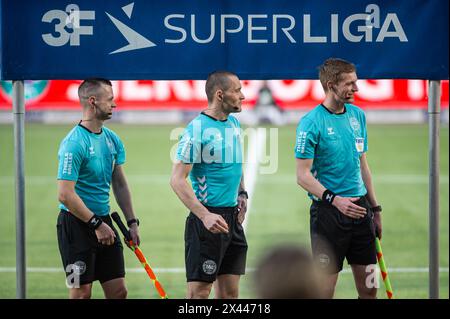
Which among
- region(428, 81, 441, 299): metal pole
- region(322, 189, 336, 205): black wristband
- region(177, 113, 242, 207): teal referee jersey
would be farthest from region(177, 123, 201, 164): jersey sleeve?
region(428, 81, 441, 299): metal pole

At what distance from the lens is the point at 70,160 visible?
20.6 feet

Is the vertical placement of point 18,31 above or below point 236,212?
above

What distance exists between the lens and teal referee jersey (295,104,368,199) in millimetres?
6539

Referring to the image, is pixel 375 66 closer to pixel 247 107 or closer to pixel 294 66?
pixel 294 66

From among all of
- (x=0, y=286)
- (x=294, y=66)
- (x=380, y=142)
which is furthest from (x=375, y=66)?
(x=380, y=142)

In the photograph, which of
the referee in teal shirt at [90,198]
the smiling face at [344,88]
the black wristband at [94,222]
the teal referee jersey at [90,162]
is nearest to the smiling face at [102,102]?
the referee in teal shirt at [90,198]

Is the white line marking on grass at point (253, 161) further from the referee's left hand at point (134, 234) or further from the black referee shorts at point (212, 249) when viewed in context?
the referee's left hand at point (134, 234)

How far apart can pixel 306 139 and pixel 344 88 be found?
46 centimetres

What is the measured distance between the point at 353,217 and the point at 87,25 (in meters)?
2.41

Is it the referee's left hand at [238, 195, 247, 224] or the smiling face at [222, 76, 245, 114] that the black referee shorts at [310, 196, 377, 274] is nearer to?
the referee's left hand at [238, 195, 247, 224]

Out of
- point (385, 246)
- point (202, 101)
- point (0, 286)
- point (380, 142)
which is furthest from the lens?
point (202, 101)

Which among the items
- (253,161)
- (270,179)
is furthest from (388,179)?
(253,161)

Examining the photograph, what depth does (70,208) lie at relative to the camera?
6223 millimetres

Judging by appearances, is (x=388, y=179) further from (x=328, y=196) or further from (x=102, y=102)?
(x=102, y=102)
